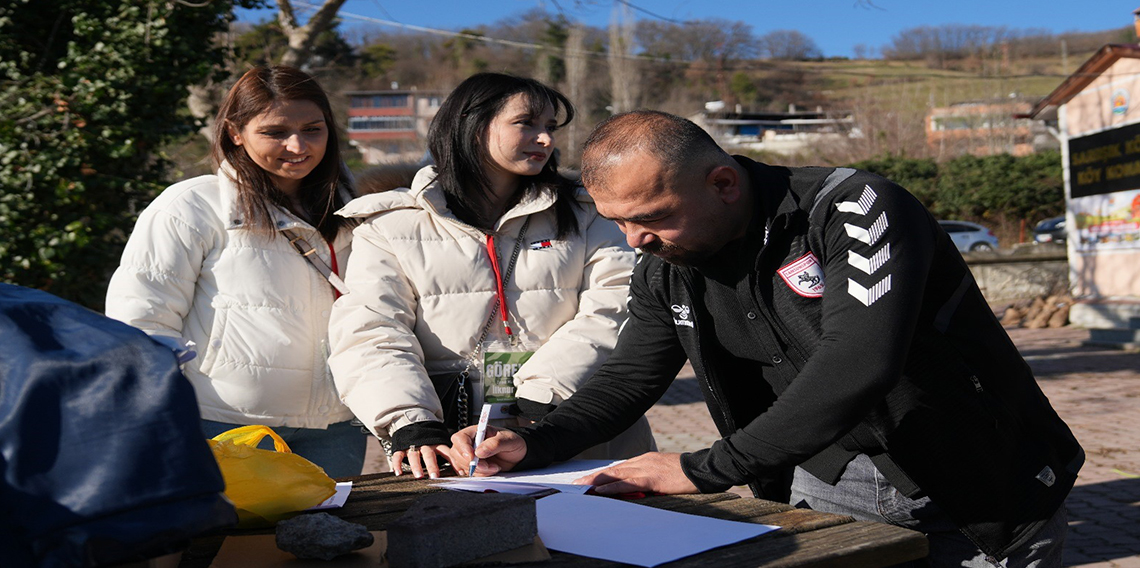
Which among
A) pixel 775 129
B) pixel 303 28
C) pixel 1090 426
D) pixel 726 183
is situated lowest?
pixel 1090 426

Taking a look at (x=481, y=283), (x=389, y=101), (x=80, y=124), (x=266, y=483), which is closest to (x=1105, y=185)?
(x=80, y=124)

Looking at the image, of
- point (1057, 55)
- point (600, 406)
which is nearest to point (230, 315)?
point (600, 406)

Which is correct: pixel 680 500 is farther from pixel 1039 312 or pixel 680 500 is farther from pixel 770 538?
pixel 1039 312

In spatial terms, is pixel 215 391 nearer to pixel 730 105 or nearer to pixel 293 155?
pixel 293 155

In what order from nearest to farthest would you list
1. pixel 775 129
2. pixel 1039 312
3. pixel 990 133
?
1. pixel 1039 312
2. pixel 990 133
3. pixel 775 129

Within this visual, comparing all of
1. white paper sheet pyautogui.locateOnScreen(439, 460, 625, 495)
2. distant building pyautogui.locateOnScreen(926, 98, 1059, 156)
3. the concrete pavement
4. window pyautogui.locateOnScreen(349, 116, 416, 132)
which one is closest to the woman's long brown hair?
white paper sheet pyautogui.locateOnScreen(439, 460, 625, 495)

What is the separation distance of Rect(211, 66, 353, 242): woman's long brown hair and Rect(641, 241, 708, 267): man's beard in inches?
57.0

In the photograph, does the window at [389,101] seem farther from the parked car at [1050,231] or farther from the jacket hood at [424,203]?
the jacket hood at [424,203]

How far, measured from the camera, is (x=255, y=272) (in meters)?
3.09

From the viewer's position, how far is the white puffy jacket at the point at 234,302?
302 centimetres

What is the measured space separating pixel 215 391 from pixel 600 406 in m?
1.31

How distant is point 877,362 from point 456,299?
132cm

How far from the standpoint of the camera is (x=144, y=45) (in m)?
7.56

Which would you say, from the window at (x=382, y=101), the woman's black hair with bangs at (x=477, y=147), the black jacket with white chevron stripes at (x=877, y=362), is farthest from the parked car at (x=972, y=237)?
the window at (x=382, y=101)
